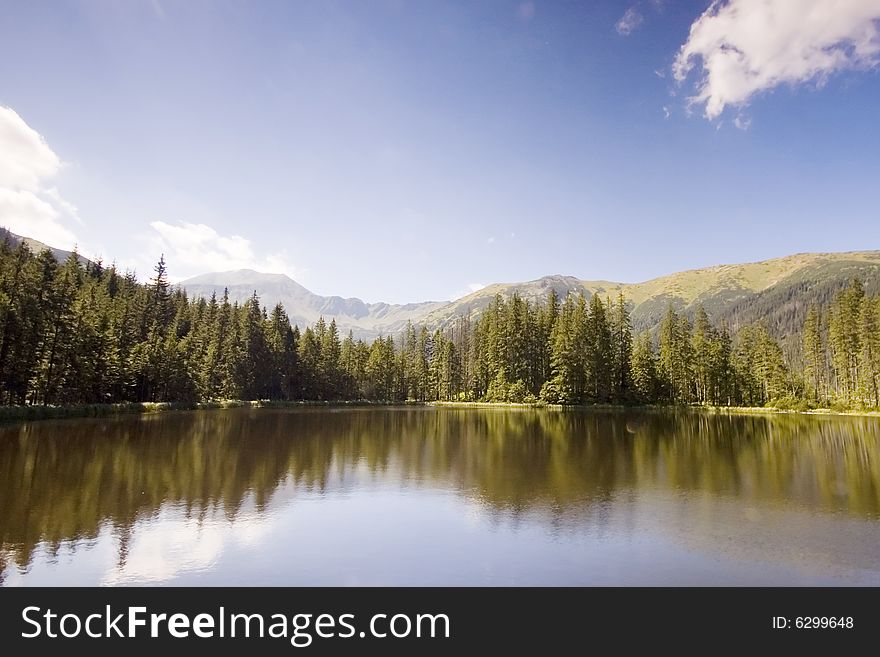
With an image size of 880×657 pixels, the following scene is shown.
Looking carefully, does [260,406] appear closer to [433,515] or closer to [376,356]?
[376,356]

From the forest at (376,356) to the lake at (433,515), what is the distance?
31.2 metres

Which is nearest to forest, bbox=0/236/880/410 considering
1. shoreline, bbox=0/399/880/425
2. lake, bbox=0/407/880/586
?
shoreline, bbox=0/399/880/425

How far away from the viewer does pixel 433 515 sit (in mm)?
19234

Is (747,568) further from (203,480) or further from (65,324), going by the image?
(65,324)

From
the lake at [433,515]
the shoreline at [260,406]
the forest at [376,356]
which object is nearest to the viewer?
the lake at [433,515]

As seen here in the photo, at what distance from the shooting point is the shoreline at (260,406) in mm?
52875

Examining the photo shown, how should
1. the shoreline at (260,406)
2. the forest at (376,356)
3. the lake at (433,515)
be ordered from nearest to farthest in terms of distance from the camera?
the lake at (433,515) < the shoreline at (260,406) < the forest at (376,356)

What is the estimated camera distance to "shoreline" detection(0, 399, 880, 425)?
52.9m

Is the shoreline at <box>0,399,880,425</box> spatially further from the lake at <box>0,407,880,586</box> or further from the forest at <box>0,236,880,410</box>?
the lake at <box>0,407,880,586</box>

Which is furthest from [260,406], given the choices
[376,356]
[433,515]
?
[433,515]

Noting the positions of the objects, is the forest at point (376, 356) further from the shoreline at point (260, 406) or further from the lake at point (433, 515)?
the lake at point (433, 515)

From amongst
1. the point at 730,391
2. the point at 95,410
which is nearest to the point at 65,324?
the point at 95,410

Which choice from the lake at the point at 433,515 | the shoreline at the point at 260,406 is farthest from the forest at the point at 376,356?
the lake at the point at 433,515
